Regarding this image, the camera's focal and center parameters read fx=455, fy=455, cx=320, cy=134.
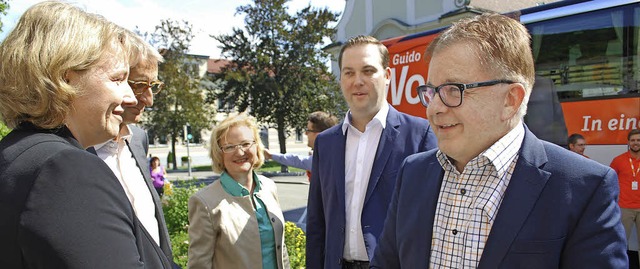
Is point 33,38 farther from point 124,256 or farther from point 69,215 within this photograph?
point 124,256

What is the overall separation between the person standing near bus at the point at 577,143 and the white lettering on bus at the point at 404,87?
9.58 feet

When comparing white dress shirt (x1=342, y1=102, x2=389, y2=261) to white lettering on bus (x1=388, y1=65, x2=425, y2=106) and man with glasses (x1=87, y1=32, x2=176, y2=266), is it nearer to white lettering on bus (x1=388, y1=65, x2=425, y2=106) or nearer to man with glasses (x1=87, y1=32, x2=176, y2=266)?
man with glasses (x1=87, y1=32, x2=176, y2=266)

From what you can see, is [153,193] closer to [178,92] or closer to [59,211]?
[59,211]

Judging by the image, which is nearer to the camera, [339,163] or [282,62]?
[339,163]

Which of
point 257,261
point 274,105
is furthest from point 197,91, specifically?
point 257,261

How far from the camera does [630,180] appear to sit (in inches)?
243

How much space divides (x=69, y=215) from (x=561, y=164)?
54.6 inches

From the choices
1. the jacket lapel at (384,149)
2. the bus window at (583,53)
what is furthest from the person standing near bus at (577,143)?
the jacket lapel at (384,149)

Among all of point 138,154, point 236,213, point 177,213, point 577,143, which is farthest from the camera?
point 177,213

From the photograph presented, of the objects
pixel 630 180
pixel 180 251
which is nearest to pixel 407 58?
pixel 630 180

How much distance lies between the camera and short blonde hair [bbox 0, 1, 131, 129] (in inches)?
47.6

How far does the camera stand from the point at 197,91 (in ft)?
94.0

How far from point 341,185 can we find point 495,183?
1.25 m

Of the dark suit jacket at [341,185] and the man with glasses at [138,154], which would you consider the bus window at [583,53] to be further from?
the man with glasses at [138,154]
